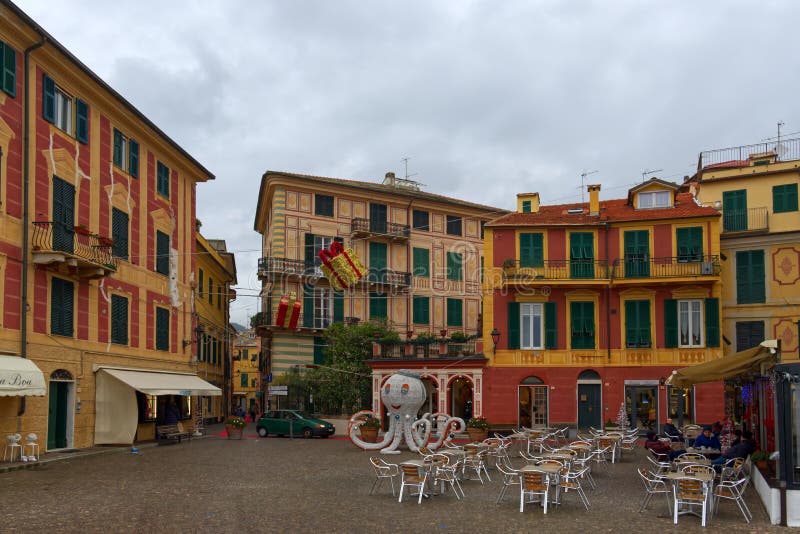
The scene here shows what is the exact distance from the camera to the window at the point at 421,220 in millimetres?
45159

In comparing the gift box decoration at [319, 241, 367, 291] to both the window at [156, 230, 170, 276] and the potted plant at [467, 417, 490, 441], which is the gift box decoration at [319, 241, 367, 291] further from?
the potted plant at [467, 417, 490, 441]

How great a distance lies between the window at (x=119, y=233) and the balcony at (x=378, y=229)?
16547 mm

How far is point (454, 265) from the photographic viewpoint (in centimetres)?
4591

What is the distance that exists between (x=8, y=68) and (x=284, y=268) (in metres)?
21.1

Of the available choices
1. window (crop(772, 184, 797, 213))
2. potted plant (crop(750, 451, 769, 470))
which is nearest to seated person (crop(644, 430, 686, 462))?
potted plant (crop(750, 451, 769, 470))

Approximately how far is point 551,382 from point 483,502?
63.5 ft

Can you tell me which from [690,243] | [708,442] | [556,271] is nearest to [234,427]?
[556,271]

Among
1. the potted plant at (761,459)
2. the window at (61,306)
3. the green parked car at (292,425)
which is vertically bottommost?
the green parked car at (292,425)

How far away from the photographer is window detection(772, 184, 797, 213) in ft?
107

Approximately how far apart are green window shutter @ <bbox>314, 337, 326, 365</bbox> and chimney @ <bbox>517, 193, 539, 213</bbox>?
41.5 feet

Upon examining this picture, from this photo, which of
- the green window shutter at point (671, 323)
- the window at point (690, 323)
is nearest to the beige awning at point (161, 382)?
the green window shutter at point (671, 323)

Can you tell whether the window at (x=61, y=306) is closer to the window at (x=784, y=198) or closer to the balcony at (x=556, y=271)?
the balcony at (x=556, y=271)

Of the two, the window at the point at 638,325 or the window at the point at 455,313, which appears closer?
the window at the point at 638,325

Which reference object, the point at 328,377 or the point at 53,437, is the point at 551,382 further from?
the point at 53,437
